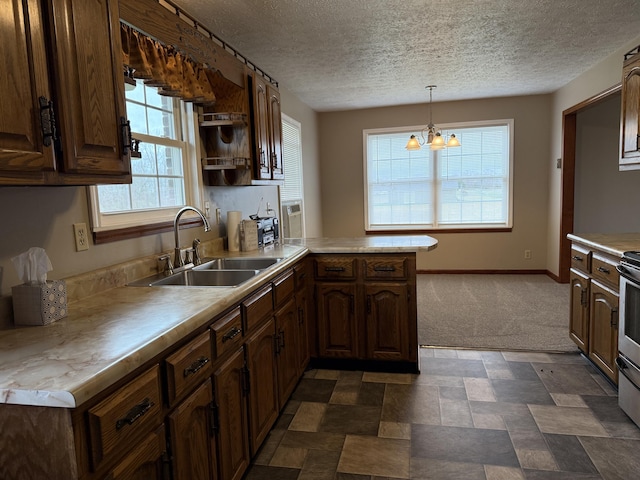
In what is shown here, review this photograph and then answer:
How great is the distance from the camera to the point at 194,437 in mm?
1524

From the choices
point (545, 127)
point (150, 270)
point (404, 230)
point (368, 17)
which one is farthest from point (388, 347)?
point (545, 127)

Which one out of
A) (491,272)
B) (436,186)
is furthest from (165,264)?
(491,272)

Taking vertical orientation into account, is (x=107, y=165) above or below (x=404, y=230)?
above

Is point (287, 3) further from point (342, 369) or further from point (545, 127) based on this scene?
point (545, 127)

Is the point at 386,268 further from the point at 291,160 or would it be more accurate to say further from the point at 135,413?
the point at 291,160

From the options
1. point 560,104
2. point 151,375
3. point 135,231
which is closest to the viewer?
point 151,375

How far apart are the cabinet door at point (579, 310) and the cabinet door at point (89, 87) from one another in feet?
9.69

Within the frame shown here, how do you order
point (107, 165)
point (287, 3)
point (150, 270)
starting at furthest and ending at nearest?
1. point (287, 3)
2. point (150, 270)
3. point (107, 165)

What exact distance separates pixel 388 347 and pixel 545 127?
446cm

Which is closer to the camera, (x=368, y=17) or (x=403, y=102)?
(x=368, y=17)

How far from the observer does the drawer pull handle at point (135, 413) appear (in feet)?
3.76

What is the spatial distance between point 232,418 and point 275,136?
223cm

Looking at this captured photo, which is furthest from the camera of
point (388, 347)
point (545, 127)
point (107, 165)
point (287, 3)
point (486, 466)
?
point (545, 127)

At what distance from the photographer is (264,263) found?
2787mm
